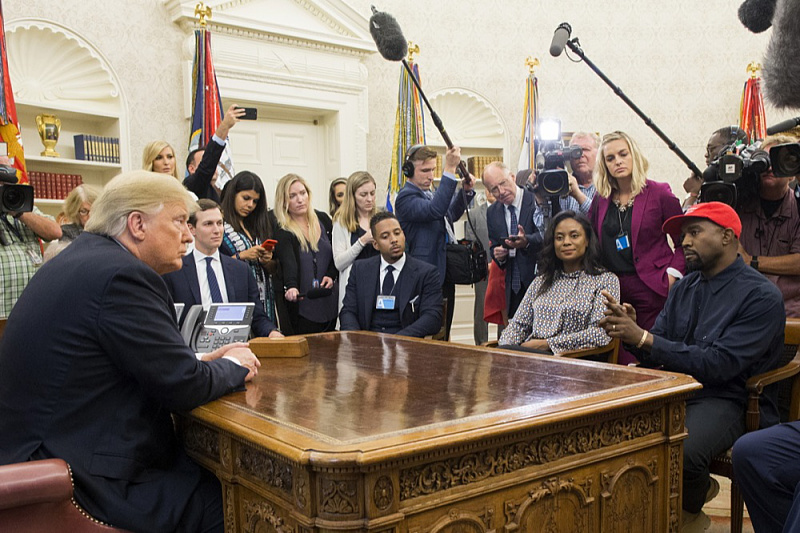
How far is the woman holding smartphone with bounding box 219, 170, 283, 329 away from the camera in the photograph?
3758 mm

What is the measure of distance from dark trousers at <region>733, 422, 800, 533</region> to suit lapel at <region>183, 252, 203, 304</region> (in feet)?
7.11

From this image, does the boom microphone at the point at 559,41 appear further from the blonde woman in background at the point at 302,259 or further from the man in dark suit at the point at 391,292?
the blonde woman in background at the point at 302,259

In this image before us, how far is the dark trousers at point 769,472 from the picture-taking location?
6.43 feet

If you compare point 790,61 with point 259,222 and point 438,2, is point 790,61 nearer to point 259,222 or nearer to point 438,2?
point 259,222

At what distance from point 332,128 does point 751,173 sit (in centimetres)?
420

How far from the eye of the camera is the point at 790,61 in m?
0.67

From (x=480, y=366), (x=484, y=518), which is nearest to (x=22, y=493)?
(x=484, y=518)

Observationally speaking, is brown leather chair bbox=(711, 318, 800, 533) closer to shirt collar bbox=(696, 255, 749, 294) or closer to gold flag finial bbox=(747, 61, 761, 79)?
shirt collar bbox=(696, 255, 749, 294)

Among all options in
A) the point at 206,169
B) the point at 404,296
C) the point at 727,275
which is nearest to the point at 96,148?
the point at 206,169

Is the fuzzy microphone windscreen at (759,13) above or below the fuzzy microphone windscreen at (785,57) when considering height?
above

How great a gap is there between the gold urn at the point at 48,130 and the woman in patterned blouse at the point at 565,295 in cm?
375

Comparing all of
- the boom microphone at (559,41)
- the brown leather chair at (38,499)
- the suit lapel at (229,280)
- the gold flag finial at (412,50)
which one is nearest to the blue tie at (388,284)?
the suit lapel at (229,280)

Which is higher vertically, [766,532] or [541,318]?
[541,318]

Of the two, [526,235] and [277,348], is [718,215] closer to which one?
[526,235]
